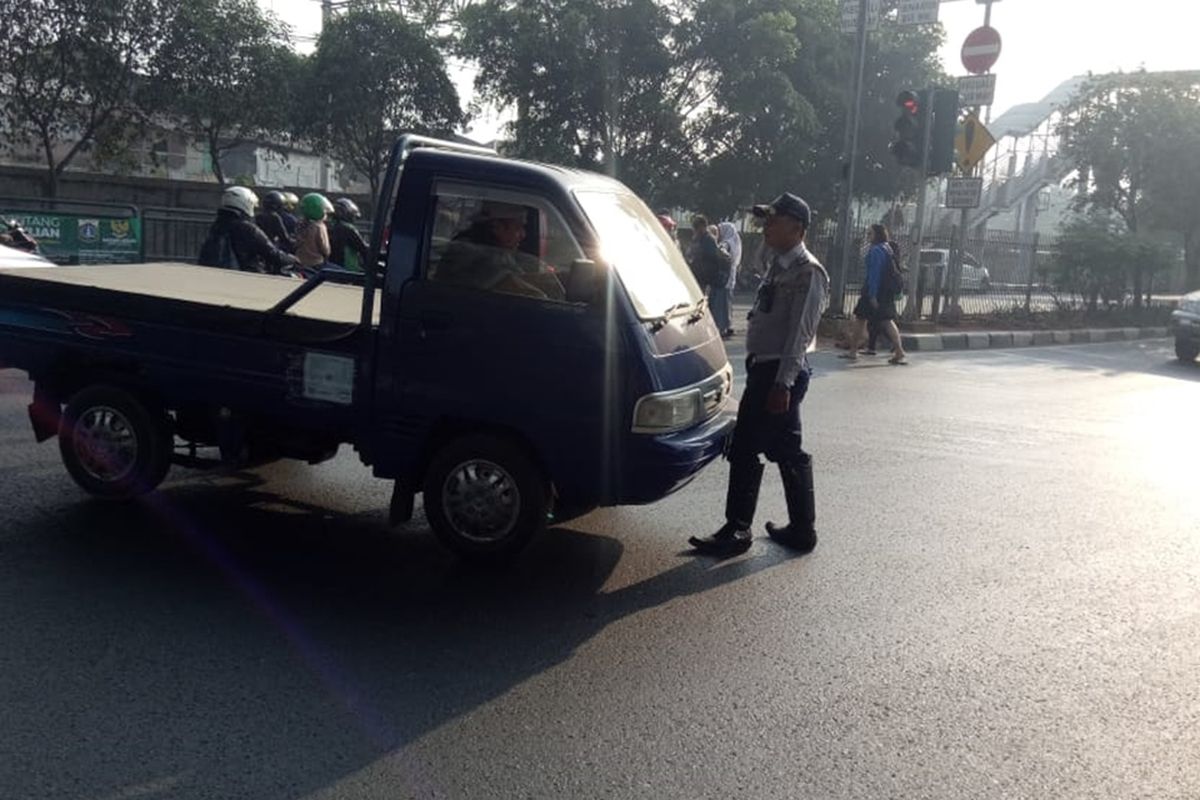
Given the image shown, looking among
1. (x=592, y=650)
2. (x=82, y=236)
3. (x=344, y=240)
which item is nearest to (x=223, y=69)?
(x=82, y=236)

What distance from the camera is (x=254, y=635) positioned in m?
4.21

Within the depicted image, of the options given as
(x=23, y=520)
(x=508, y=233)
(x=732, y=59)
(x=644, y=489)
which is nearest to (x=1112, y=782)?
(x=644, y=489)

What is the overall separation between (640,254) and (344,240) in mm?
4812

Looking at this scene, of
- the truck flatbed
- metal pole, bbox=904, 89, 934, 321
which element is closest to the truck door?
the truck flatbed

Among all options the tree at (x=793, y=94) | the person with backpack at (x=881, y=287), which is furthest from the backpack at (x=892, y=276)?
the tree at (x=793, y=94)

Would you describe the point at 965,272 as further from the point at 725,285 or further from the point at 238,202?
the point at 238,202

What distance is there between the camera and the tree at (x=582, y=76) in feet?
75.1

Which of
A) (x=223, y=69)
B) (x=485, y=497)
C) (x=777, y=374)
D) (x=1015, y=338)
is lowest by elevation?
(x=485, y=497)

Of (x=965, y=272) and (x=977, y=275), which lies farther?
(x=965, y=272)

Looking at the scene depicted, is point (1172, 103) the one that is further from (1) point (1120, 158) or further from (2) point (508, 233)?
(2) point (508, 233)

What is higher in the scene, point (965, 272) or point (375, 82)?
point (375, 82)

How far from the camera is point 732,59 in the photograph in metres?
23.6

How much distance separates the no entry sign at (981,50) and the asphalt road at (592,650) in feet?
41.3

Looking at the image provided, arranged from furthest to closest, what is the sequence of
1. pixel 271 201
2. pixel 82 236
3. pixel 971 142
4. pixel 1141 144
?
pixel 1141 144
pixel 971 142
pixel 82 236
pixel 271 201
